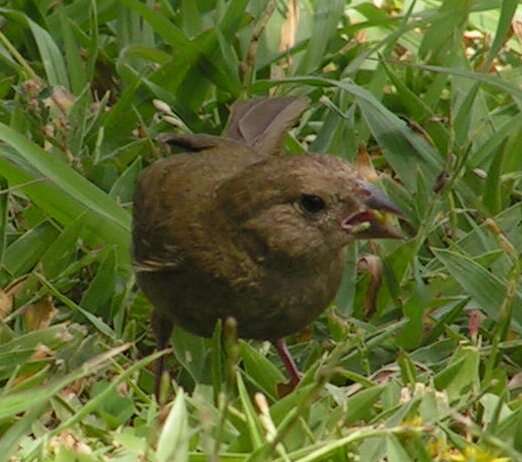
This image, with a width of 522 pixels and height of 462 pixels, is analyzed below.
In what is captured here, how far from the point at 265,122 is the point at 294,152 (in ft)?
0.80

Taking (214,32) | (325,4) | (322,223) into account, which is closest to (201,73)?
(214,32)

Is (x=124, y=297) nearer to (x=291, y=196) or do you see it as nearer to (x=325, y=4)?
(x=291, y=196)

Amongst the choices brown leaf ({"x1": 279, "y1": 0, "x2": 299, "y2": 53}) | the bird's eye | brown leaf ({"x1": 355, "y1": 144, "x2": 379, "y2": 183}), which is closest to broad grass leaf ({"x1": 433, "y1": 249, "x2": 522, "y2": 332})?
the bird's eye

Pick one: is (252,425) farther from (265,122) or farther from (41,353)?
(265,122)

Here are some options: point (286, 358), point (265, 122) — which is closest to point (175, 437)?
point (286, 358)

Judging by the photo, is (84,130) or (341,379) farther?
(84,130)

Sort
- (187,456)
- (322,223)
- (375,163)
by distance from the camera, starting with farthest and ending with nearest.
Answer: (375,163), (322,223), (187,456)

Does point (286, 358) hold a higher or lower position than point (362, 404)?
lower

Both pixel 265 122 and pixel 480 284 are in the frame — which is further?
pixel 265 122

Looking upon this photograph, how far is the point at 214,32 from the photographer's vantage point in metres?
5.32

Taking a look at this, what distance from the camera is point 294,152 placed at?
5.26m

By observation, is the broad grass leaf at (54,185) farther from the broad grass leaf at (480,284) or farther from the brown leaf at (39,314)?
the broad grass leaf at (480,284)

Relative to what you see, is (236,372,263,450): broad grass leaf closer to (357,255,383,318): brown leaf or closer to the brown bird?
the brown bird

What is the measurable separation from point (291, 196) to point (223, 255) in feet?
0.77
